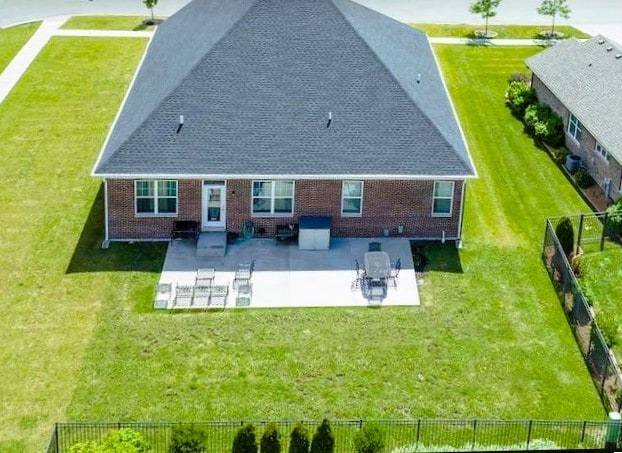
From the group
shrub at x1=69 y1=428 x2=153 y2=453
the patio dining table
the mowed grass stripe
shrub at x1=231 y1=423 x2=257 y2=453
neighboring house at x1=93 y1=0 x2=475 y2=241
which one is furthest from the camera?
neighboring house at x1=93 y1=0 x2=475 y2=241

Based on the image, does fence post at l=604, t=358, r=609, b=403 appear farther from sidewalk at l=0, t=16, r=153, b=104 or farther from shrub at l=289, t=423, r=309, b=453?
sidewalk at l=0, t=16, r=153, b=104

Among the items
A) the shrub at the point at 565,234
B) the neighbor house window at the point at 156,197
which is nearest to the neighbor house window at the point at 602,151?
the shrub at the point at 565,234

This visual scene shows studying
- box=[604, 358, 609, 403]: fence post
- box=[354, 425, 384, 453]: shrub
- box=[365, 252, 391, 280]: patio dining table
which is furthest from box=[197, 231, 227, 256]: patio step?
box=[604, 358, 609, 403]: fence post

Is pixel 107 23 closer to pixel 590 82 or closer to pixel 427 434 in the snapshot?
pixel 590 82

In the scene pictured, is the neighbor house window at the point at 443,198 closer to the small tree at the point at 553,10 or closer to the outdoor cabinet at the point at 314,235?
the outdoor cabinet at the point at 314,235

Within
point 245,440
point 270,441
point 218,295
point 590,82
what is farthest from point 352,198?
point 590,82

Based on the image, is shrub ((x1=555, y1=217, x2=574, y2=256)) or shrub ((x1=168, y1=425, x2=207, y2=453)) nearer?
shrub ((x1=168, y1=425, x2=207, y2=453))
